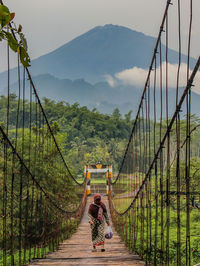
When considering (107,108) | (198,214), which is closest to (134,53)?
(107,108)

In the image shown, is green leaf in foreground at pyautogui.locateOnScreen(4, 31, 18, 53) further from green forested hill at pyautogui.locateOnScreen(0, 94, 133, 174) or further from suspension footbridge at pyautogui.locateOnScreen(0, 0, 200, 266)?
green forested hill at pyautogui.locateOnScreen(0, 94, 133, 174)

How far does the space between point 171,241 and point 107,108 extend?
18676cm

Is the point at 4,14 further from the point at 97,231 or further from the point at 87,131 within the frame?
the point at 87,131

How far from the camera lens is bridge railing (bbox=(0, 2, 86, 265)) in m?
2.22

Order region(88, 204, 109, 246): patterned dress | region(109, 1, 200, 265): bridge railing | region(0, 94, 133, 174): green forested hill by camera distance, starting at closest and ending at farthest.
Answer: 1. region(109, 1, 200, 265): bridge railing
2. region(88, 204, 109, 246): patterned dress
3. region(0, 94, 133, 174): green forested hill

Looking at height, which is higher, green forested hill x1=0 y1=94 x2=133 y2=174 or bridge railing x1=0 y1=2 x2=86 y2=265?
green forested hill x1=0 y1=94 x2=133 y2=174

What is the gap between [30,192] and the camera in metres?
8.77

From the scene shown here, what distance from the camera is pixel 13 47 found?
3.45 ft

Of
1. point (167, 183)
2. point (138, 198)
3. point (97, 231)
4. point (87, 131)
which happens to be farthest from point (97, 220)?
point (87, 131)

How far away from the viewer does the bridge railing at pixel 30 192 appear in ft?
7.28

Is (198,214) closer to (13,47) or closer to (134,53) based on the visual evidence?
(13,47)

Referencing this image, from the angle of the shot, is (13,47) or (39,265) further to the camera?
(39,265)

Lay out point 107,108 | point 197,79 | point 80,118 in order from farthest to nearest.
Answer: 1. point 107,108
2. point 80,118
3. point 197,79

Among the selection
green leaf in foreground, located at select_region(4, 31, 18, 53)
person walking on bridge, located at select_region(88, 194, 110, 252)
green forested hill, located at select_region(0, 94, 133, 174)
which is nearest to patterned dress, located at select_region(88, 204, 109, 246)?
person walking on bridge, located at select_region(88, 194, 110, 252)
